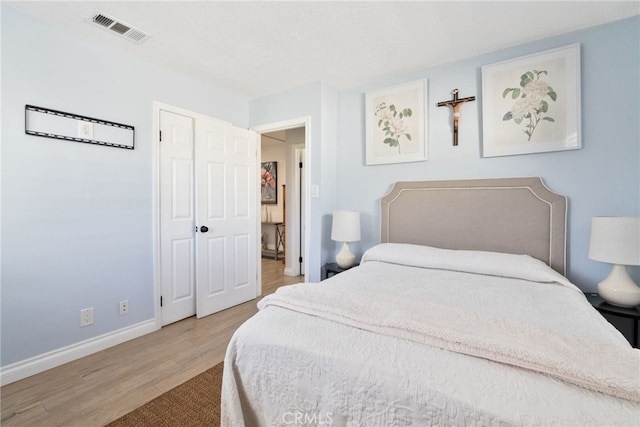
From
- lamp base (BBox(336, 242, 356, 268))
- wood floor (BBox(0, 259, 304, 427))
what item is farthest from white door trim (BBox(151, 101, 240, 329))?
lamp base (BBox(336, 242, 356, 268))

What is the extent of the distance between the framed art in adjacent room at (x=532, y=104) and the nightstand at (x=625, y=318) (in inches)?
43.3

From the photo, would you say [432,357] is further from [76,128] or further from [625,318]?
[76,128]

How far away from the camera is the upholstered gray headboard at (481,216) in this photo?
2162mm

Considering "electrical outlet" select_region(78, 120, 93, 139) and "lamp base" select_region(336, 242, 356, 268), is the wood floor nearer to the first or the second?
"lamp base" select_region(336, 242, 356, 268)

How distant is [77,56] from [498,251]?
3.55 metres

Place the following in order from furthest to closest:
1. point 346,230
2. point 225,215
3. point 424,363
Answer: point 225,215 → point 346,230 → point 424,363

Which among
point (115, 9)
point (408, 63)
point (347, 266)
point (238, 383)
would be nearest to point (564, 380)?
point (238, 383)

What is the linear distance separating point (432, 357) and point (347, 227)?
1.88 m

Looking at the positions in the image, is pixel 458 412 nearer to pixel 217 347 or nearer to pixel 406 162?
pixel 217 347

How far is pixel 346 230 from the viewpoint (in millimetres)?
2773

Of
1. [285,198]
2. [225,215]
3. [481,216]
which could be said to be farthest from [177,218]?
[481,216]

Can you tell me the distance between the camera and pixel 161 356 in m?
2.21

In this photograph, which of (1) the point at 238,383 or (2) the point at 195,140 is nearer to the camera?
(1) the point at 238,383

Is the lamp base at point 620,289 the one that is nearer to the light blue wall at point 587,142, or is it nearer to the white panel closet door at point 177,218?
the light blue wall at point 587,142
